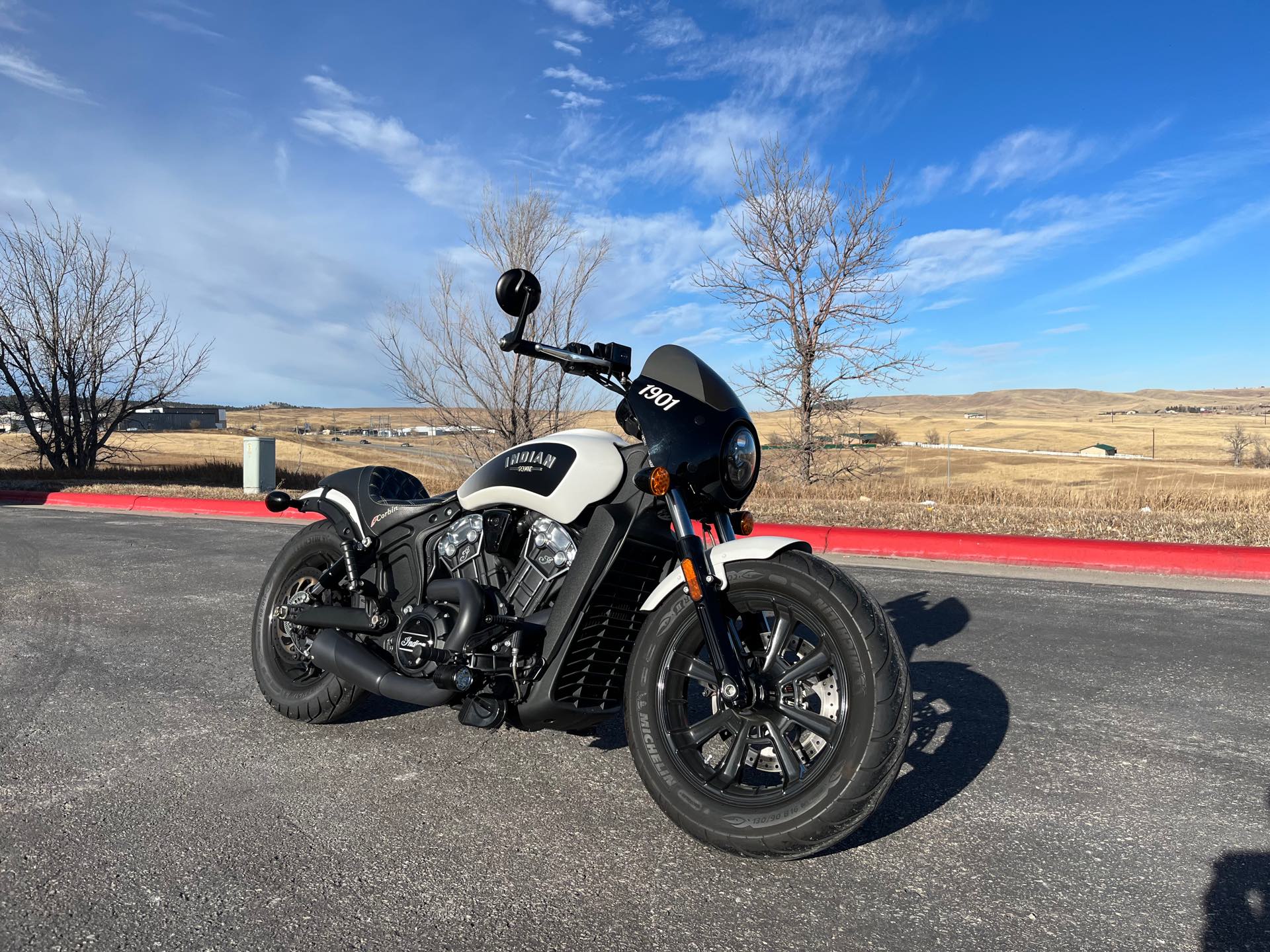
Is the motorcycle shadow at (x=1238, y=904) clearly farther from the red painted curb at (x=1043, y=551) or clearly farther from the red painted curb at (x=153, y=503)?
the red painted curb at (x=153, y=503)

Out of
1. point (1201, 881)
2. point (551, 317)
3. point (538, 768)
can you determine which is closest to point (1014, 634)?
point (1201, 881)

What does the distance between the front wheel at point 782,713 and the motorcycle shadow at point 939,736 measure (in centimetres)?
37

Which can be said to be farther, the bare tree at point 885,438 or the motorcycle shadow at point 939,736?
→ the bare tree at point 885,438

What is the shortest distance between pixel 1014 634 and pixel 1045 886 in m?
3.28

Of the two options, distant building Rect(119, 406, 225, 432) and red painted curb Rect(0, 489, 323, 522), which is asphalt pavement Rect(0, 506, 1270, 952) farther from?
distant building Rect(119, 406, 225, 432)

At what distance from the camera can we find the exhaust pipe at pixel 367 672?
3.12 metres

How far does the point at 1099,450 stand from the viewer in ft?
204

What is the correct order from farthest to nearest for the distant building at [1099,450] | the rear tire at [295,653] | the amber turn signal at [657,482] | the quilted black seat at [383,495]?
the distant building at [1099,450] → the rear tire at [295,653] → the quilted black seat at [383,495] → the amber turn signal at [657,482]

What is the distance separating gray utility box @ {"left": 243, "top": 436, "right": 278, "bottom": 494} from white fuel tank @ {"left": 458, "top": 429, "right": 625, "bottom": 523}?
13.4 m

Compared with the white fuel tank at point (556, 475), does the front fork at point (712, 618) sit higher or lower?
lower

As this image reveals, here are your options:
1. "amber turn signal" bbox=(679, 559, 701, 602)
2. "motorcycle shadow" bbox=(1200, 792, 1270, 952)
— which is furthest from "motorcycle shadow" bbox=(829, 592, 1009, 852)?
"amber turn signal" bbox=(679, 559, 701, 602)

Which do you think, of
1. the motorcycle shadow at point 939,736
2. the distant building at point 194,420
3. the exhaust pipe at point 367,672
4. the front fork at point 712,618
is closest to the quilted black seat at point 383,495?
the exhaust pipe at point 367,672

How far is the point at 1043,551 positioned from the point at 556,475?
700 centimetres

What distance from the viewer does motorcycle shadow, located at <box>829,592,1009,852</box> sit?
2939 mm
